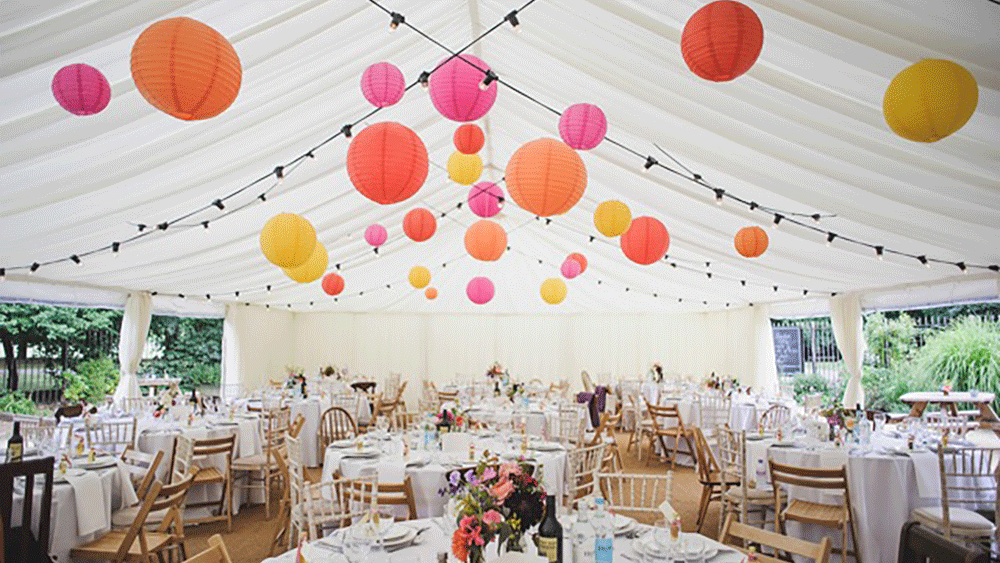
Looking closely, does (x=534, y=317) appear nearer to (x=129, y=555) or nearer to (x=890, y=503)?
(x=890, y=503)

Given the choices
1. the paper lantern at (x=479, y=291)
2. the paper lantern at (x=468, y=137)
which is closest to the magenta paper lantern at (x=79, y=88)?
the paper lantern at (x=468, y=137)

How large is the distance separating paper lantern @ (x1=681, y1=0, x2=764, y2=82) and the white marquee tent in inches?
36.5

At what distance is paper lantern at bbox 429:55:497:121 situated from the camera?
3.76 meters

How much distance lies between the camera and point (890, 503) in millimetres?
5227

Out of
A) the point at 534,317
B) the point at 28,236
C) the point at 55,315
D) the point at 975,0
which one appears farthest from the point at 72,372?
the point at 975,0

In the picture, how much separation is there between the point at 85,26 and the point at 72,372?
39.3ft

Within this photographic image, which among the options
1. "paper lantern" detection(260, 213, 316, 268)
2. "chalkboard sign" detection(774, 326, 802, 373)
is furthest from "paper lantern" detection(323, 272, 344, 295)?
"chalkboard sign" detection(774, 326, 802, 373)

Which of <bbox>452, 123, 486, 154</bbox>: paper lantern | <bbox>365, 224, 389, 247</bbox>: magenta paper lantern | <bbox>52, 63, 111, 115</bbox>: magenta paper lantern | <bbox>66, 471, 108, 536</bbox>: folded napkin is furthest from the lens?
<bbox>365, 224, 389, 247</bbox>: magenta paper lantern

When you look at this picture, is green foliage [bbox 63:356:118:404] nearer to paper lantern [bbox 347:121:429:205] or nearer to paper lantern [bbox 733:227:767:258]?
paper lantern [bbox 347:121:429:205]

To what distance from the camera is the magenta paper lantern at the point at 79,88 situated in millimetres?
3252

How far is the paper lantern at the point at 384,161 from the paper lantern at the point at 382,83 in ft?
1.86

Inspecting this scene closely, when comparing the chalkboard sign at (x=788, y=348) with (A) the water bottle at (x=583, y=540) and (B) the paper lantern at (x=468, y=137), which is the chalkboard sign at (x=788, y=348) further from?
(A) the water bottle at (x=583, y=540)

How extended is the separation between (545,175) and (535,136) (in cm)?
456

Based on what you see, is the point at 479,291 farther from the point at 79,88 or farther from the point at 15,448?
the point at 79,88
